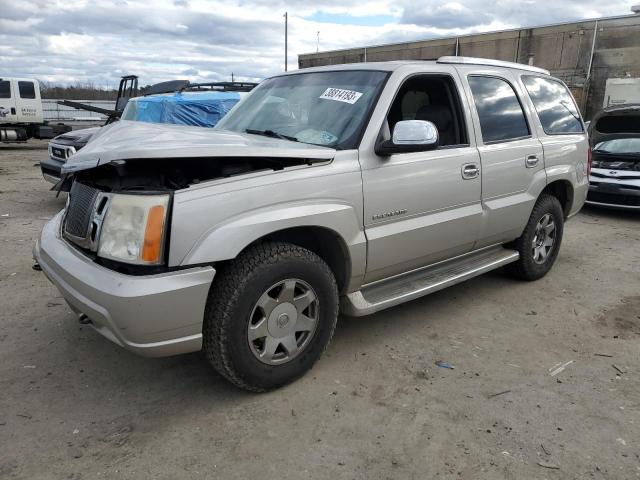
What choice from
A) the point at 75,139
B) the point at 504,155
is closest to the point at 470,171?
the point at 504,155

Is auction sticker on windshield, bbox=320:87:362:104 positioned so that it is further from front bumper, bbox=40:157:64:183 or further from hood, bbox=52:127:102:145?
front bumper, bbox=40:157:64:183

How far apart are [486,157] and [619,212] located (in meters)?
6.15

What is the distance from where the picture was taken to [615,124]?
30.3ft

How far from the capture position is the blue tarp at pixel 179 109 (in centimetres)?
948

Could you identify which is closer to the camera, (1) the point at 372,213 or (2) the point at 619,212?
(1) the point at 372,213

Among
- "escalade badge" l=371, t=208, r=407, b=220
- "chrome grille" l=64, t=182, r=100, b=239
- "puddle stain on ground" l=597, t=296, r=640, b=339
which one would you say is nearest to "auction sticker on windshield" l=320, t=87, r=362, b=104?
"escalade badge" l=371, t=208, r=407, b=220

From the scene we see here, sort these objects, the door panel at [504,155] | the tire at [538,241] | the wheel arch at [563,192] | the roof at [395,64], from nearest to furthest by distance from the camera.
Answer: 1. the roof at [395,64]
2. the door panel at [504,155]
3. the tire at [538,241]
4. the wheel arch at [563,192]

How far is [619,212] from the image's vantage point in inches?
345

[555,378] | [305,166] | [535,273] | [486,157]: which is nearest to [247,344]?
[305,166]

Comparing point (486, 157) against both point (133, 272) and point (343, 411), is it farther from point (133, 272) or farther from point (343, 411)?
point (133, 272)

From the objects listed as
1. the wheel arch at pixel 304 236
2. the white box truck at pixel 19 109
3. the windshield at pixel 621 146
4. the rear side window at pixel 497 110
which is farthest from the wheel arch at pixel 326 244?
the white box truck at pixel 19 109

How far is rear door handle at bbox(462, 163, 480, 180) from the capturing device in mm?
3767

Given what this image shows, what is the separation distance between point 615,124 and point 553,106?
211 inches

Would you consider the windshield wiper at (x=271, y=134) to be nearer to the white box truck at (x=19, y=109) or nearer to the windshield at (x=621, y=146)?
the windshield at (x=621, y=146)
